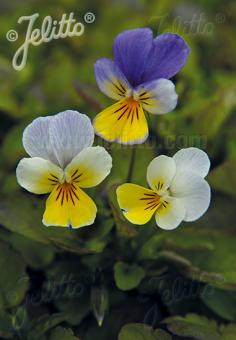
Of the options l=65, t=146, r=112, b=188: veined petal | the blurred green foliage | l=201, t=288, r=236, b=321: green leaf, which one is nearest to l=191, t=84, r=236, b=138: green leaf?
the blurred green foliage

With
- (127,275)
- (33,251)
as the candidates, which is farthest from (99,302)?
(33,251)

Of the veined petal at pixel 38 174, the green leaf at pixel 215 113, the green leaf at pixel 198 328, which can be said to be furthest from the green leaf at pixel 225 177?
the veined petal at pixel 38 174

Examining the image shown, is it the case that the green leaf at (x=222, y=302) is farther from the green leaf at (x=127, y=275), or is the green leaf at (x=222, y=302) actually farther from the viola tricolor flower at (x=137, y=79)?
the viola tricolor flower at (x=137, y=79)

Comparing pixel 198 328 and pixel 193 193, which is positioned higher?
pixel 193 193

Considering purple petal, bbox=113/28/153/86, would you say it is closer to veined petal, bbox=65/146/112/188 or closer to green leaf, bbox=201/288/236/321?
veined petal, bbox=65/146/112/188

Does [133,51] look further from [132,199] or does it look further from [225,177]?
[225,177]

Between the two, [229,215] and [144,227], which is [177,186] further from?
[229,215]
